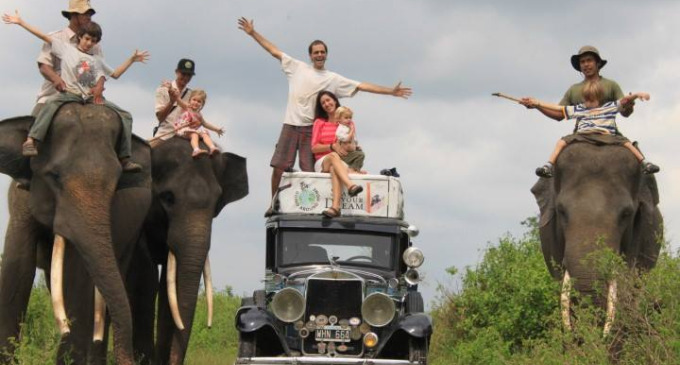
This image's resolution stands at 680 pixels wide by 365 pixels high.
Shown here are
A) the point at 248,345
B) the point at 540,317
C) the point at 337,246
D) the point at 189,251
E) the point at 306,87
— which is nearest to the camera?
the point at 248,345

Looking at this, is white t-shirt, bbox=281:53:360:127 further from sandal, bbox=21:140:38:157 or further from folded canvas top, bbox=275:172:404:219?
sandal, bbox=21:140:38:157

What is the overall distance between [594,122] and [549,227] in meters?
1.34

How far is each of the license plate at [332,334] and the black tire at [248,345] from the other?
66 centimetres

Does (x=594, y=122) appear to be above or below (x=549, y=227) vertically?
above

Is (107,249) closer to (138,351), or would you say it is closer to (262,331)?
(262,331)

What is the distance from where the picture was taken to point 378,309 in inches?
687

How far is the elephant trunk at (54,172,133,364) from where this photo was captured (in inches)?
628

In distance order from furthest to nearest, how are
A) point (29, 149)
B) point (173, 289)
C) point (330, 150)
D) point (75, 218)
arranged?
point (173, 289), point (330, 150), point (29, 149), point (75, 218)

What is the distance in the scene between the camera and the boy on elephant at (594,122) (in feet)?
59.9

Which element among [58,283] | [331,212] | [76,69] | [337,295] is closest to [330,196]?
[331,212]

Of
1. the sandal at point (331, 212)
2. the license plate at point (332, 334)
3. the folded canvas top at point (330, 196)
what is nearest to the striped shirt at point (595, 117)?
the folded canvas top at point (330, 196)

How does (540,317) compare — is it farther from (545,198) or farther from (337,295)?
(337,295)

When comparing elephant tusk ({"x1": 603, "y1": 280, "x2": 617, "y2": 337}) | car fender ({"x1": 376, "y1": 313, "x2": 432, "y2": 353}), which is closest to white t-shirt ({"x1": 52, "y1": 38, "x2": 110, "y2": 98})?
car fender ({"x1": 376, "y1": 313, "x2": 432, "y2": 353})

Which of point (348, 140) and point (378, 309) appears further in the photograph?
point (348, 140)
